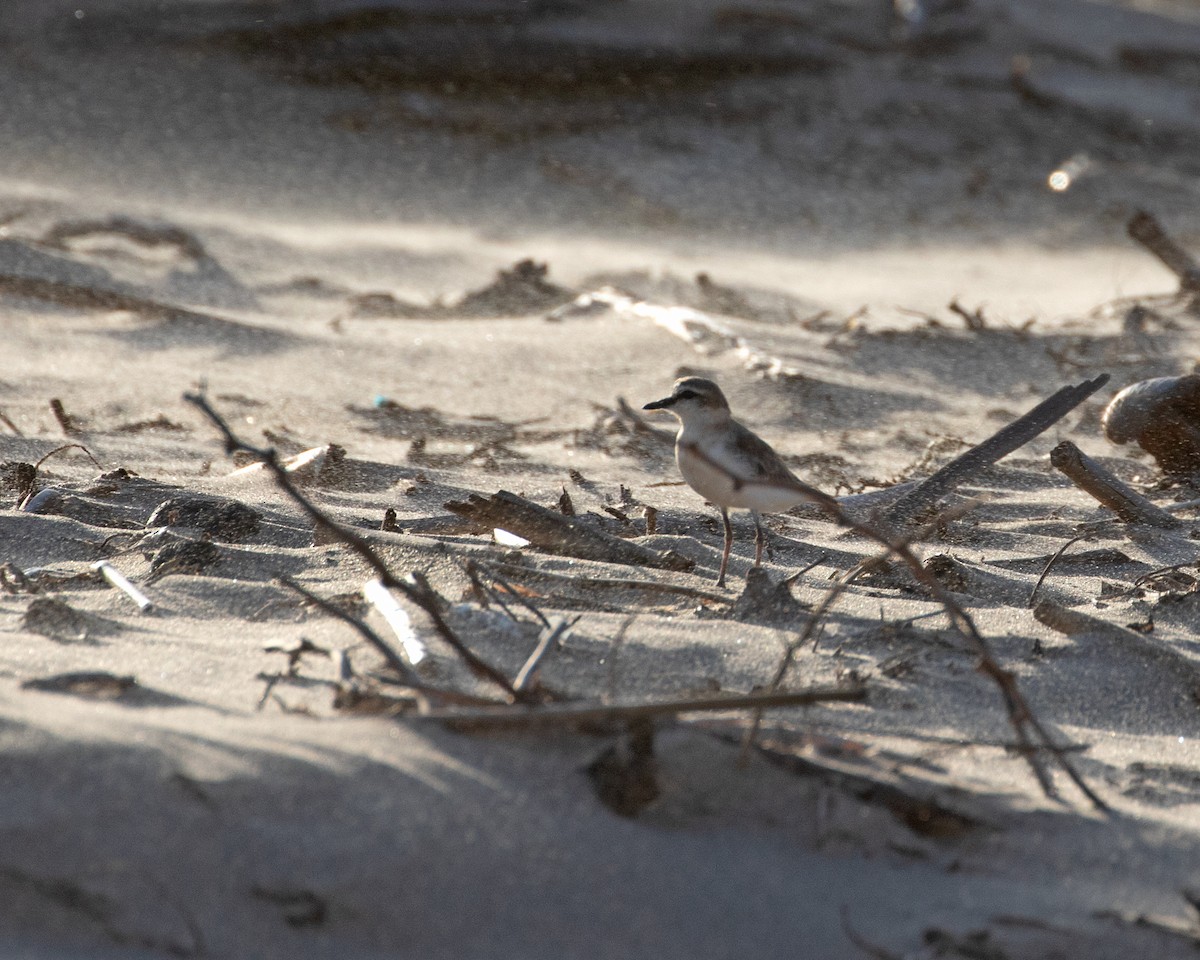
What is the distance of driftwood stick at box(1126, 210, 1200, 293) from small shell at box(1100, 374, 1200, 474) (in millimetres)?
2364

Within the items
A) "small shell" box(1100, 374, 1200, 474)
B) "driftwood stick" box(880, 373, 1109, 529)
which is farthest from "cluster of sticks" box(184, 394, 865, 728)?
"small shell" box(1100, 374, 1200, 474)

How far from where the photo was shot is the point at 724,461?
374 centimetres

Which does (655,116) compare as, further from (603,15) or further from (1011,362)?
(1011,362)

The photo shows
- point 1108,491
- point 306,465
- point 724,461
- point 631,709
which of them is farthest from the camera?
point 306,465

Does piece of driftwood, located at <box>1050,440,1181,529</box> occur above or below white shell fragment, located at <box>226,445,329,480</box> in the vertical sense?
above

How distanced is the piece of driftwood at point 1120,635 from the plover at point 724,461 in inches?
22.6

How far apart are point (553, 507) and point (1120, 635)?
1.71 meters

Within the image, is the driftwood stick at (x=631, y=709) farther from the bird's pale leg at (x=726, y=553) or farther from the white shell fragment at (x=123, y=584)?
the bird's pale leg at (x=726, y=553)

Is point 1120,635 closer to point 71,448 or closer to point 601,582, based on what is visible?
point 601,582

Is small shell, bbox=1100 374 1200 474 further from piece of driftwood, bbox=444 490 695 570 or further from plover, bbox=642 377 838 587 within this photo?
piece of driftwood, bbox=444 490 695 570

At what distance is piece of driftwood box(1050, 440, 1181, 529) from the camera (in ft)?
13.2

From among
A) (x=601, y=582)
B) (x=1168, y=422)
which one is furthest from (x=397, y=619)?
(x=1168, y=422)

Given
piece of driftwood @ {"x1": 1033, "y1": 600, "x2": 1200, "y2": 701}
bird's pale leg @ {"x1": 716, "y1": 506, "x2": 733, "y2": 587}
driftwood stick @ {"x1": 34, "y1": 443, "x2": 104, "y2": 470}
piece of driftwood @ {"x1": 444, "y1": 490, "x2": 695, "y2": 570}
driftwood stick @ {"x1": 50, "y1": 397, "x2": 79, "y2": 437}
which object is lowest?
driftwood stick @ {"x1": 50, "y1": 397, "x2": 79, "y2": 437}

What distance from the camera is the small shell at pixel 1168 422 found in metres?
4.60
